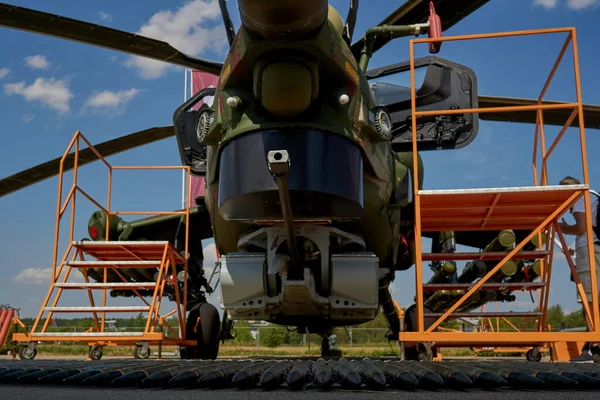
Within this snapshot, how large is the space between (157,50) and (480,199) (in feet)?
15.8

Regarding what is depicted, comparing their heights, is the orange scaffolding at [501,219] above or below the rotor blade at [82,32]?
below

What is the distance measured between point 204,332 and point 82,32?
4183 millimetres

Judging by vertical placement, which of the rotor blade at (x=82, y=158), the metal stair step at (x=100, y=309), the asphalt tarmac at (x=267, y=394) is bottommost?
the asphalt tarmac at (x=267, y=394)

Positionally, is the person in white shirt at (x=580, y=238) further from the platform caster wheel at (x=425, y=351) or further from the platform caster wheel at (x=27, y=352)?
the platform caster wheel at (x=27, y=352)

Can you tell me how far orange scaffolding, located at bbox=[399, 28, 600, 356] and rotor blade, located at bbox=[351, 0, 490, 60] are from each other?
3.11 feet

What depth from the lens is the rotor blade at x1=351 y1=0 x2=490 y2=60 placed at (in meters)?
5.84

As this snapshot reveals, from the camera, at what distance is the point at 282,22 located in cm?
354

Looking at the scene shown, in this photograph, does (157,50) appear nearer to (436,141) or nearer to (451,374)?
(436,141)

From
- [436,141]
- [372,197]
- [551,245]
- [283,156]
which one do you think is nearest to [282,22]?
[283,156]

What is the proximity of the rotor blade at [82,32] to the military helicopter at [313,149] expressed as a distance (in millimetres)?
1575

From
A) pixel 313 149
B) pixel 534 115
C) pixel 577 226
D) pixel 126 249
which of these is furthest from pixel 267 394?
pixel 534 115

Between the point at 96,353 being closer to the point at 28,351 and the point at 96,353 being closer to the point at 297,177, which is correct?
the point at 28,351

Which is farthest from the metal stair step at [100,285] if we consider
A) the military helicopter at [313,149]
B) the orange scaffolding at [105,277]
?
the military helicopter at [313,149]

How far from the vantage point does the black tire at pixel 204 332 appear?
7371mm
